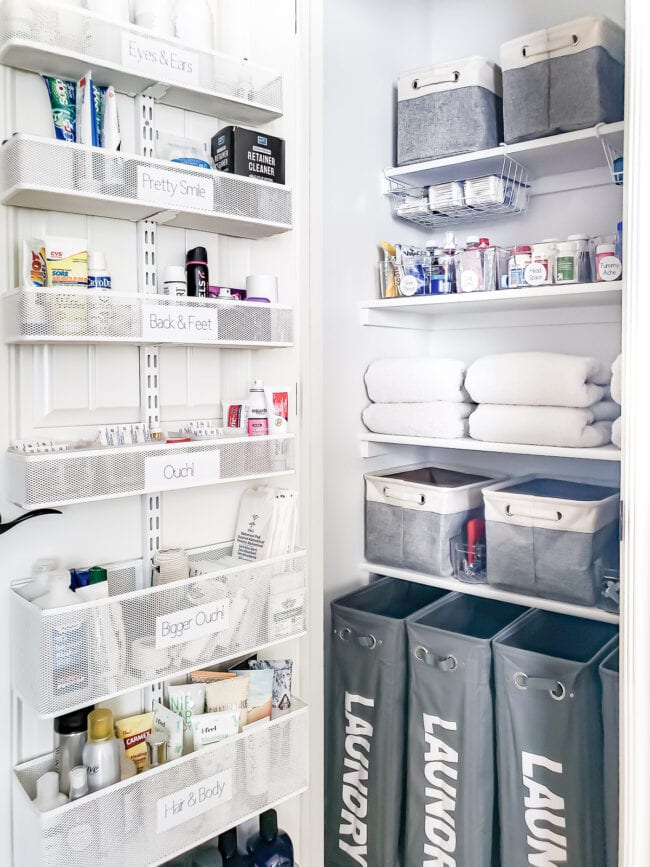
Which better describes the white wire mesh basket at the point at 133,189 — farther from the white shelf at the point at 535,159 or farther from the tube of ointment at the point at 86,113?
the white shelf at the point at 535,159

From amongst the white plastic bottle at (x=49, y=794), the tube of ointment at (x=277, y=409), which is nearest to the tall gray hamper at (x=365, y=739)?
the tube of ointment at (x=277, y=409)

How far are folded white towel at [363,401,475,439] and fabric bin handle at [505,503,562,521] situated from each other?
0.76 feet

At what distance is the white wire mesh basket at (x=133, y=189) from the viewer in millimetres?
972

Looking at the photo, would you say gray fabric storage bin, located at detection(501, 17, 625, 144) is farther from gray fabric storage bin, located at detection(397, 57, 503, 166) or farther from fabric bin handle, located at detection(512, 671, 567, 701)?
fabric bin handle, located at detection(512, 671, 567, 701)

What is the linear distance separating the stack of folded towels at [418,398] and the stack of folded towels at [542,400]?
52 millimetres

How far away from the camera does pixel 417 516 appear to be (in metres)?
1.81

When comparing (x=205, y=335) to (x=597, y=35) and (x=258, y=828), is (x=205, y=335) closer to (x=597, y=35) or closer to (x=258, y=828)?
(x=258, y=828)

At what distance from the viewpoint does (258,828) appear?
138cm

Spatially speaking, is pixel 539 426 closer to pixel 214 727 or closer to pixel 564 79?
pixel 564 79

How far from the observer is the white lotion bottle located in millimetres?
1035

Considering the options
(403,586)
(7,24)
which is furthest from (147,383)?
(403,586)

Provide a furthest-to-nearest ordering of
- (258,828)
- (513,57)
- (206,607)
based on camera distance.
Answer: (513,57), (258,828), (206,607)

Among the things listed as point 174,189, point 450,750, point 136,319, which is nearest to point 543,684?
point 450,750

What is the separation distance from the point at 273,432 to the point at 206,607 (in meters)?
0.34
